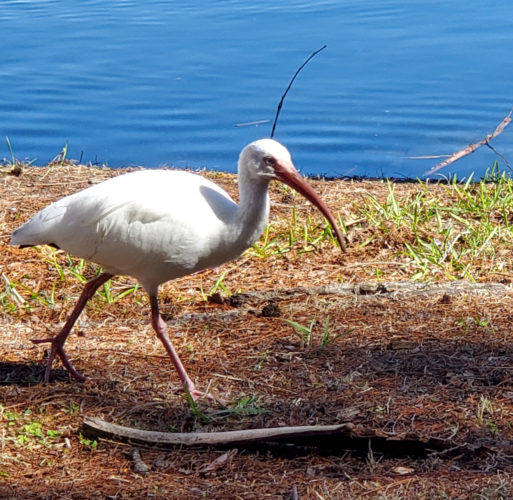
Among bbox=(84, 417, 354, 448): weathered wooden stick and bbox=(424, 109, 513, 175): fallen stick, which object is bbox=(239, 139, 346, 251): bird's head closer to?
bbox=(84, 417, 354, 448): weathered wooden stick

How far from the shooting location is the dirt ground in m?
3.35

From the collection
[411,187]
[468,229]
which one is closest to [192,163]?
[411,187]

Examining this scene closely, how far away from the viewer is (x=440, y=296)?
5.01 meters

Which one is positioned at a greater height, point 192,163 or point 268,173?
point 268,173

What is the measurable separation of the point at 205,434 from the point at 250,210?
1094 millimetres

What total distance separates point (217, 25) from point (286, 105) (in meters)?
3.23

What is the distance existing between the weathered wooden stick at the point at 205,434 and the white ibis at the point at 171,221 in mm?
458

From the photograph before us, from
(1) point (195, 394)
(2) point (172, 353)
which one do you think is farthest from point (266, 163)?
(1) point (195, 394)

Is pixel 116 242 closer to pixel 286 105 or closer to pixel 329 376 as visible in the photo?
pixel 329 376

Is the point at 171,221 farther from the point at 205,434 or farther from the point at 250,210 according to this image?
the point at 205,434

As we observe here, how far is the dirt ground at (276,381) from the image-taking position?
3.35 meters

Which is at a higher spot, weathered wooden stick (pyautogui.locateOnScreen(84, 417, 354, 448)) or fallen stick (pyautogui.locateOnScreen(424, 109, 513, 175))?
fallen stick (pyautogui.locateOnScreen(424, 109, 513, 175))

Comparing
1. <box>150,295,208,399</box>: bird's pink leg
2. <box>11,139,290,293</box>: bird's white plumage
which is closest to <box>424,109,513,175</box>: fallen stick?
<box>11,139,290,293</box>: bird's white plumage

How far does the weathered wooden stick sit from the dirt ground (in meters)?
0.04
